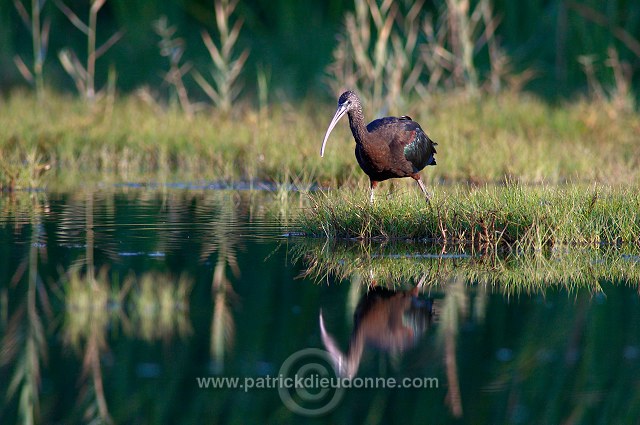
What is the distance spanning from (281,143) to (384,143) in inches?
155

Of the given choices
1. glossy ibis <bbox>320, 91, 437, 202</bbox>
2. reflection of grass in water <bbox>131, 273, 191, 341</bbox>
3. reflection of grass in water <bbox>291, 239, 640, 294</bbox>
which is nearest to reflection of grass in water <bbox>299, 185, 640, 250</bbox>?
reflection of grass in water <bbox>291, 239, 640, 294</bbox>

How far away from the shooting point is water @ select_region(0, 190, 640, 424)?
508 centimetres

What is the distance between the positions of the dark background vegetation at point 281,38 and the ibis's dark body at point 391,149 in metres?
8.59

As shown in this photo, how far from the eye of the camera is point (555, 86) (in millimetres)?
19312

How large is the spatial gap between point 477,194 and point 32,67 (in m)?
11.9

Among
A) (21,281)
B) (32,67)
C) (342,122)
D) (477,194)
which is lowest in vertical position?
(21,281)

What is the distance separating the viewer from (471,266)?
25.8 feet

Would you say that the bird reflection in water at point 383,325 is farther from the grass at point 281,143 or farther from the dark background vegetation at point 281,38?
the dark background vegetation at point 281,38

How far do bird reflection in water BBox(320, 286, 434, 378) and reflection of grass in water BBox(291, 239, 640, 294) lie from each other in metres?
0.36

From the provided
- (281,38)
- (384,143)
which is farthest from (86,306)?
(281,38)

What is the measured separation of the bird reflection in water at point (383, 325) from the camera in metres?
5.76

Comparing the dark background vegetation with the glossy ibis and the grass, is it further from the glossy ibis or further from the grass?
the glossy ibis

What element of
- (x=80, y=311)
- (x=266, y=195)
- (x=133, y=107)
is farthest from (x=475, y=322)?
(x=133, y=107)

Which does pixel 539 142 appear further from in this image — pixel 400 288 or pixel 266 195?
pixel 400 288
